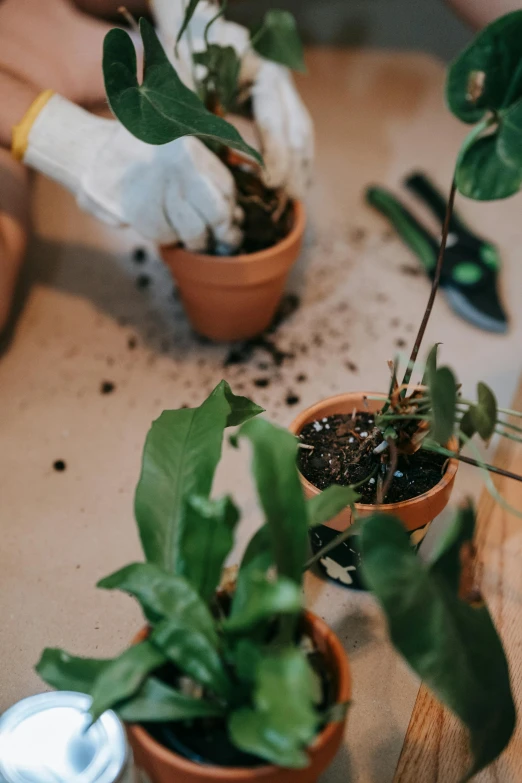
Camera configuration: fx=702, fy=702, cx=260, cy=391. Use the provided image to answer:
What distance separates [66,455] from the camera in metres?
0.92

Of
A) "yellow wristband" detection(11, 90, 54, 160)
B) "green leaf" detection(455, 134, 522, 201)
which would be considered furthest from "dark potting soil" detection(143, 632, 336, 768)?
"yellow wristband" detection(11, 90, 54, 160)

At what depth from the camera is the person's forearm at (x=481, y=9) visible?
3.31 feet

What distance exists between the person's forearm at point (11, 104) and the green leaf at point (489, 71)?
23.9 inches

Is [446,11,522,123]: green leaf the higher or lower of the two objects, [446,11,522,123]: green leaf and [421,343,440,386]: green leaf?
the higher

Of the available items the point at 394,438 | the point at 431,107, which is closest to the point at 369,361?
the point at 394,438

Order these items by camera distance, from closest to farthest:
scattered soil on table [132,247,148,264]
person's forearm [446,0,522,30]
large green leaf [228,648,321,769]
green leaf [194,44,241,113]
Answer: large green leaf [228,648,321,769], green leaf [194,44,241,113], person's forearm [446,0,522,30], scattered soil on table [132,247,148,264]

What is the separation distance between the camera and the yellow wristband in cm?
91

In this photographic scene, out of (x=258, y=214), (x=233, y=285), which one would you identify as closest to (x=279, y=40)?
(x=258, y=214)

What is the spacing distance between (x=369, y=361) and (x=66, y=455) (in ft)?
1.48

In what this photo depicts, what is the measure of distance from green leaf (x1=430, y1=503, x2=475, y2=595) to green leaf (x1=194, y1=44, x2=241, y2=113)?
0.68 m

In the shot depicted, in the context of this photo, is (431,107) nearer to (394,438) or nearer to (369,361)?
(369,361)

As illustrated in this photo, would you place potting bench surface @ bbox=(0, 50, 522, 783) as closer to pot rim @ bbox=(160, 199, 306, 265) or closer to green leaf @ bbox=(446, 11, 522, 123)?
pot rim @ bbox=(160, 199, 306, 265)

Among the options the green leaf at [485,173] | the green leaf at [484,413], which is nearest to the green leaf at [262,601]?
the green leaf at [484,413]

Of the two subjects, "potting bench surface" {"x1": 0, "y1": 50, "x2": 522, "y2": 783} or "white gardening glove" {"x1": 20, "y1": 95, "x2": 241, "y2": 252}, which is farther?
"white gardening glove" {"x1": 20, "y1": 95, "x2": 241, "y2": 252}
